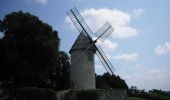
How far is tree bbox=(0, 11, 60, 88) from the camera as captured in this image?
3559 centimetres

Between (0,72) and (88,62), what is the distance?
34.9 feet

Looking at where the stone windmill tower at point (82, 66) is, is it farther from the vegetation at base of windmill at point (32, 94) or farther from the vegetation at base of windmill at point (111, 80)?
the vegetation at base of windmill at point (111, 80)

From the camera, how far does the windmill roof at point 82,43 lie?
127ft

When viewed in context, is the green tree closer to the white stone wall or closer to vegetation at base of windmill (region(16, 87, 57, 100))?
the white stone wall

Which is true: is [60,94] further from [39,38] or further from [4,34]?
[4,34]

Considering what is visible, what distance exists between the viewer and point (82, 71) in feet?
125

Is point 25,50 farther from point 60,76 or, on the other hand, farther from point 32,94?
point 60,76

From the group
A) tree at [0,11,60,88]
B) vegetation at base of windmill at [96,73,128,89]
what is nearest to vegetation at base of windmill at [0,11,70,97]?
tree at [0,11,60,88]

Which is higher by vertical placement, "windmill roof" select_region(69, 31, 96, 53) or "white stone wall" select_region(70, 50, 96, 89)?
"windmill roof" select_region(69, 31, 96, 53)

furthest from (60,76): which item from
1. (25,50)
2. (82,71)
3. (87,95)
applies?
(87,95)

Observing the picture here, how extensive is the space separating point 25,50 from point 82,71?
736 centimetres

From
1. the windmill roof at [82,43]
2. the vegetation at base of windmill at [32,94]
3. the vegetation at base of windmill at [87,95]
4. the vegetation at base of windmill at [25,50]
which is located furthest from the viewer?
the windmill roof at [82,43]

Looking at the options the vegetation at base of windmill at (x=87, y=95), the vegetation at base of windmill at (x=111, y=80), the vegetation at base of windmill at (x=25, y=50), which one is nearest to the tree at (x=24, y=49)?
the vegetation at base of windmill at (x=25, y=50)

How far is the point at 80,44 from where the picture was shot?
39031 millimetres
